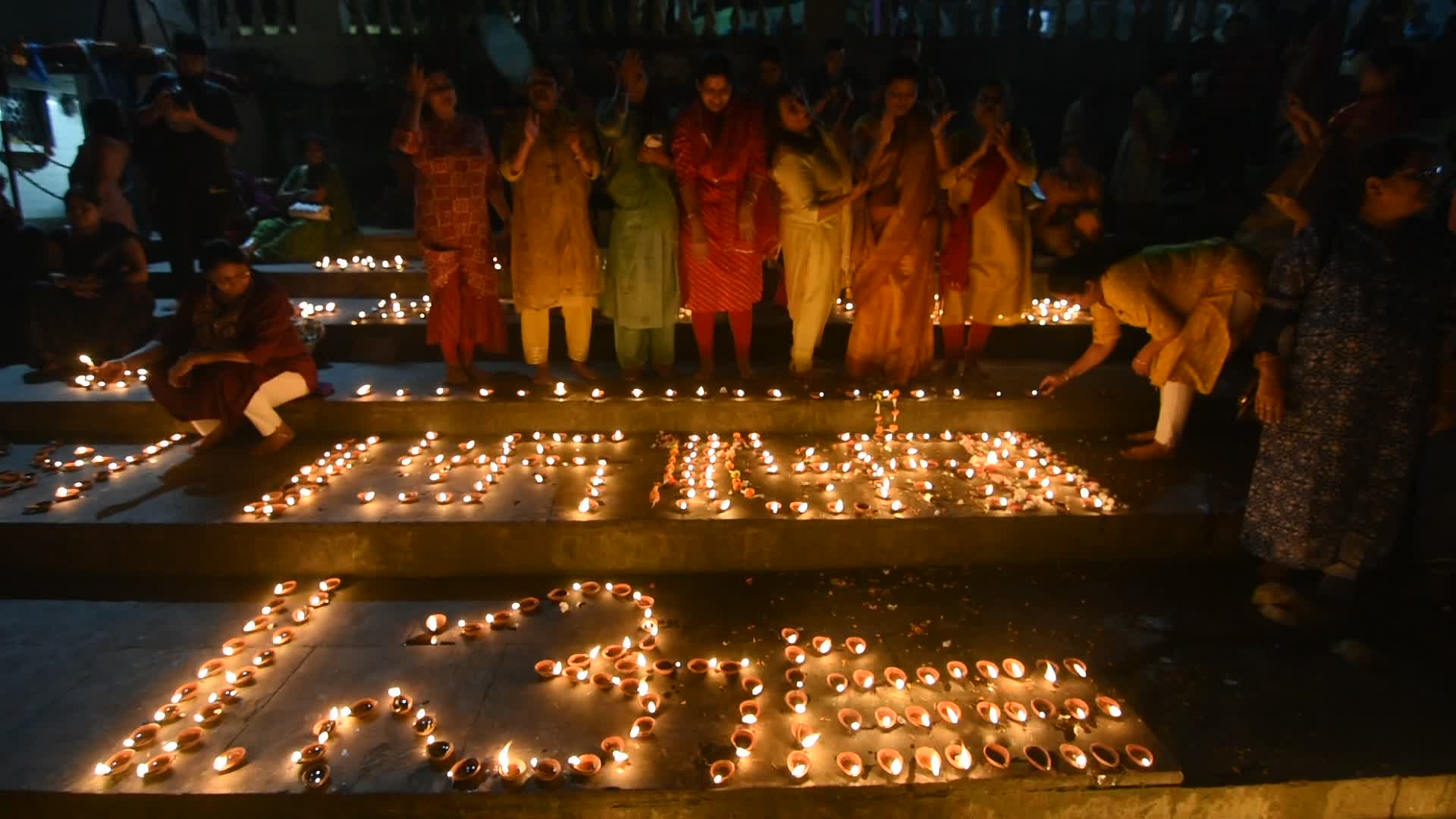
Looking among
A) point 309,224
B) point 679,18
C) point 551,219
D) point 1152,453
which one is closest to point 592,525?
point 551,219

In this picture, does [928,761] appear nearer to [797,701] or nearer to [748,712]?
[797,701]

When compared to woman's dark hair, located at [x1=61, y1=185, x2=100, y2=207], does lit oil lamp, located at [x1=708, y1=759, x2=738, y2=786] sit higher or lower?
lower

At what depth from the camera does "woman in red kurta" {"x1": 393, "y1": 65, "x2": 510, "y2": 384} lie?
4270 millimetres

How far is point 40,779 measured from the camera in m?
2.30

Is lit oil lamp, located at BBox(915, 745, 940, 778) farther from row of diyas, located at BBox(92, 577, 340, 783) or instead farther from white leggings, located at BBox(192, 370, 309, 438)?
white leggings, located at BBox(192, 370, 309, 438)

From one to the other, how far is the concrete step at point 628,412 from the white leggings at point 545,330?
0.96 ft

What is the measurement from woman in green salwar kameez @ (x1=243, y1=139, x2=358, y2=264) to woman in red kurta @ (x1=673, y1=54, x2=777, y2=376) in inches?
157

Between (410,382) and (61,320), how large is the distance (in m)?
2.40

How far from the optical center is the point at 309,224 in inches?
272

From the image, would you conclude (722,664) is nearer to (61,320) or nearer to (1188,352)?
(1188,352)

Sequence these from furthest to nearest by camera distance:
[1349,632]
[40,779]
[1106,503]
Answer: [1106,503]
[1349,632]
[40,779]

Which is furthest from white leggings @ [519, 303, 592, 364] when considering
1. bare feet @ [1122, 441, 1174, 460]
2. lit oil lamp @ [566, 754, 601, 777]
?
bare feet @ [1122, 441, 1174, 460]

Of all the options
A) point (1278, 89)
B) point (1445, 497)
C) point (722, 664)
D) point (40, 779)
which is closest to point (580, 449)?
point (722, 664)

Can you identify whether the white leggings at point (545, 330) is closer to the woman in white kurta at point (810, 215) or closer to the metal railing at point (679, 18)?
the woman in white kurta at point (810, 215)
